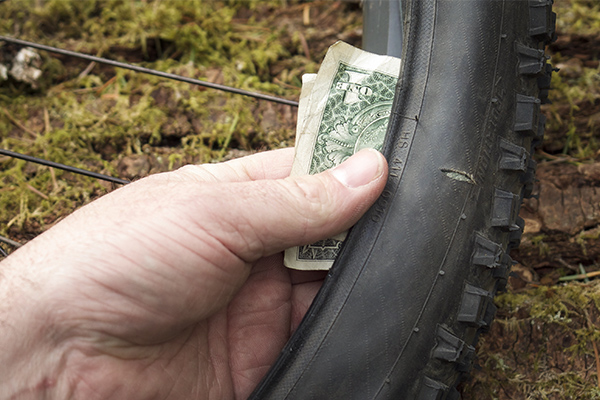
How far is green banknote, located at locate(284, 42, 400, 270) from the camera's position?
1.17 m

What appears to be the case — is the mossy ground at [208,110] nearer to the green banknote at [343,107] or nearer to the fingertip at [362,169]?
the green banknote at [343,107]

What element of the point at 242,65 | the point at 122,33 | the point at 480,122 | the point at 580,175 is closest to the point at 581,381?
the point at 580,175

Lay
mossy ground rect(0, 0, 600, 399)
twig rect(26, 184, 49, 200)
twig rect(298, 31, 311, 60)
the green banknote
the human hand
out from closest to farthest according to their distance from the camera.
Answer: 1. the human hand
2. the green banknote
3. mossy ground rect(0, 0, 600, 399)
4. twig rect(26, 184, 49, 200)
5. twig rect(298, 31, 311, 60)

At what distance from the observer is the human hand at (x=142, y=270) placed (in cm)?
93

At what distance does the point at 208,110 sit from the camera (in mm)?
1750

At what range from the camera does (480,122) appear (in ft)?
3.25

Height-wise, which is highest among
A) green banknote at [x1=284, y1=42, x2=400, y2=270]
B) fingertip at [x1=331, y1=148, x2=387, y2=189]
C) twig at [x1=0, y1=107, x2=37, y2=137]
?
green banknote at [x1=284, y1=42, x2=400, y2=270]

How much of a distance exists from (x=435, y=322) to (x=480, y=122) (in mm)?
429

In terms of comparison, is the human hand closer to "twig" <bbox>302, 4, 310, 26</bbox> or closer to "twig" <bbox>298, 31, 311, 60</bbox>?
"twig" <bbox>298, 31, 311, 60</bbox>

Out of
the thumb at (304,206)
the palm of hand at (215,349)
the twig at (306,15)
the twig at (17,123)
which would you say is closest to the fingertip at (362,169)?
the thumb at (304,206)

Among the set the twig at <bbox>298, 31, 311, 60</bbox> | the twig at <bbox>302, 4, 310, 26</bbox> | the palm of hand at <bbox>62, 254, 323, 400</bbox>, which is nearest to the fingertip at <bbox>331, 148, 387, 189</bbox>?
the palm of hand at <bbox>62, 254, 323, 400</bbox>

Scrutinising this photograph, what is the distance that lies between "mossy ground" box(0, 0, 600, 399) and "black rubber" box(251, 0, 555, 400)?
1.33ft

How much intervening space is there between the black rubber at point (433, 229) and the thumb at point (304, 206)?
4 centimetres

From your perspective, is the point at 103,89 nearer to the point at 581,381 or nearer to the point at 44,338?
the point at 44,338
